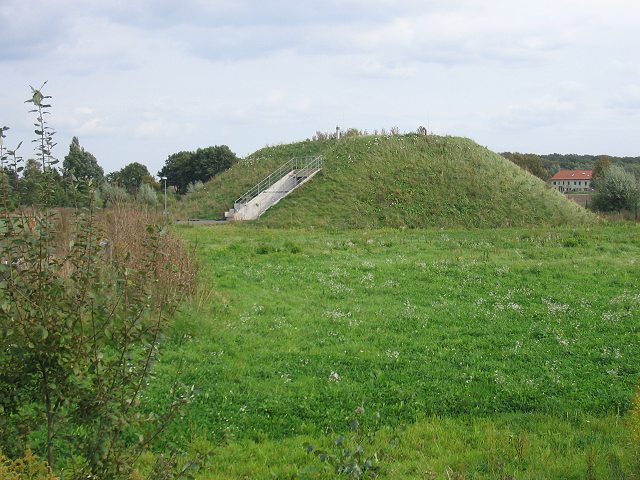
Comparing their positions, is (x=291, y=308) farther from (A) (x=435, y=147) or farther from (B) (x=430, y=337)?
(A) (x=435, y=147)

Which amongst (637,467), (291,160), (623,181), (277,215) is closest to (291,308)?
(637,467)

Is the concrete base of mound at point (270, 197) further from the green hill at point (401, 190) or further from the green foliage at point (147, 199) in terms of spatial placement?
the green foliage at point (147, 199)

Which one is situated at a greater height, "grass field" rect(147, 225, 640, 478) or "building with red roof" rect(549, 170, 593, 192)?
"building with red roof" rect(549, 170, 593, 192)

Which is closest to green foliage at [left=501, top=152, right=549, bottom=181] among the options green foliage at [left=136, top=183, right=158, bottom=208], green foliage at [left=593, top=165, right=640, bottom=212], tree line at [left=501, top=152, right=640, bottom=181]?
tree line at [left=501, top=152, right=640, bottom=181]

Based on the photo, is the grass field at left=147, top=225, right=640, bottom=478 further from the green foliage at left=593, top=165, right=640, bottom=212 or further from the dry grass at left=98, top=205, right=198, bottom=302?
the green foliage at left=593, top=165, right=640, bottom=212

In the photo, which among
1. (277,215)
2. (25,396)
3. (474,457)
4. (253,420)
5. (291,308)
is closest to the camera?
(25,396)

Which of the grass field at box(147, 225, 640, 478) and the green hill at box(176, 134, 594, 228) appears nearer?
the grass field at box(147, 225, 640, 478)

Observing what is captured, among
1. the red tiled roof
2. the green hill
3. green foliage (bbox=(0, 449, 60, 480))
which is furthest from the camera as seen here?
the red tiled roof

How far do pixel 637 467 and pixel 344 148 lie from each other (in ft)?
142

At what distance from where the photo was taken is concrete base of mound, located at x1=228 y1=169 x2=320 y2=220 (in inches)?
1561

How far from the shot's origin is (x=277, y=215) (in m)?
38.2

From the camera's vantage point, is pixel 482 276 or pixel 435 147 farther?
pixel 435 147

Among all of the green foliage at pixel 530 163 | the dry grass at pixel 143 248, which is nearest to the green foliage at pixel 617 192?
the dry grass at pixel 143 248

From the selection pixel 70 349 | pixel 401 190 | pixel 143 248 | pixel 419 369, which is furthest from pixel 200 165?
pixel 70 349
